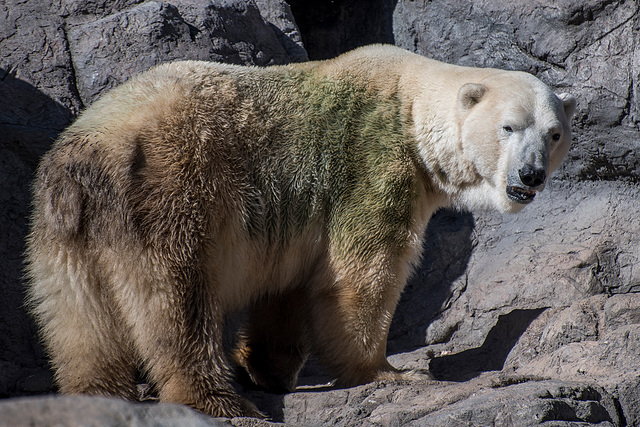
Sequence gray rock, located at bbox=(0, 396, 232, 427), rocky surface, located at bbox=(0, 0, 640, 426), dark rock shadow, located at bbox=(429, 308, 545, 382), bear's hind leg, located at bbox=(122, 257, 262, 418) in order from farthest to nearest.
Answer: dark rock shadow, located at bbox=(429, 308, 545, 382) < rocky surface, located at bbox=(0, 0, 640, 426) < bear's hind leg, located at bbox=(122, 257, 262, 418) < gray rock, located at bbox=(0, 396, 232, 427)

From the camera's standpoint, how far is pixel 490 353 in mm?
5039

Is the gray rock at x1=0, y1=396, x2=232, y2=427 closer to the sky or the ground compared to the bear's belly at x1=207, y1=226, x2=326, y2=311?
closer to the sky

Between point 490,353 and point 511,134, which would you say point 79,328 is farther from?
point 490,353

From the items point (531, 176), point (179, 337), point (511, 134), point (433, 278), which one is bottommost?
point (433, 278)

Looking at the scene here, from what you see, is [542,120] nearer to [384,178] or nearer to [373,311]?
[384,178]

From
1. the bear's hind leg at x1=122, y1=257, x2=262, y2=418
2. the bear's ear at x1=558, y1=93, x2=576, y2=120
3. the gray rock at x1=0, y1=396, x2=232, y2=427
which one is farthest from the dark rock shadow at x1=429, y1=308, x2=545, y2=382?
the gray rock at x1=0, y1=396, x2=232, y2=427

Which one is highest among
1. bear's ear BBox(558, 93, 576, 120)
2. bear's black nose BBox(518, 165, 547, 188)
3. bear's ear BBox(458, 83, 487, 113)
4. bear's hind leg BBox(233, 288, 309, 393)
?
bear's ear BBox(458, 83, 487, 113)

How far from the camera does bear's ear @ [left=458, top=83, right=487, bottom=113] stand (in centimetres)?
421

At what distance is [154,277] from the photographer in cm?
346

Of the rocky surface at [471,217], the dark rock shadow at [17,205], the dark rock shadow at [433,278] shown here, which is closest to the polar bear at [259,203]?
the rocky surface at [471,217]

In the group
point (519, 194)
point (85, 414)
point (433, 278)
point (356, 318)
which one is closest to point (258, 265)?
point (356, 318)

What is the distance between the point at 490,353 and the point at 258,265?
6.72 ft

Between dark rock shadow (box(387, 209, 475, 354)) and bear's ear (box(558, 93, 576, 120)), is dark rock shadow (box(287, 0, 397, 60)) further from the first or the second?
bear's ear (box(558, 93, 576, 120))

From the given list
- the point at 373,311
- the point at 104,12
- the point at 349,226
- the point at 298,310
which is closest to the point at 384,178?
the point at 349,226
